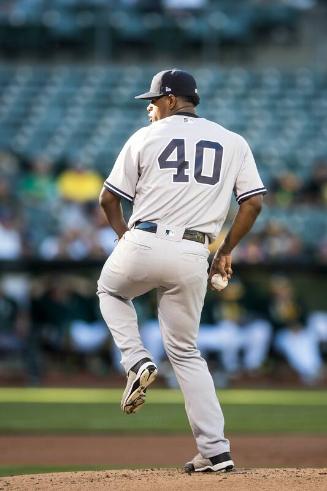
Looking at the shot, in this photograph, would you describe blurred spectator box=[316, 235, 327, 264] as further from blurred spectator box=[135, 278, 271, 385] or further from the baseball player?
the baseball player

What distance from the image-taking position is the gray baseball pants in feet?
17.0

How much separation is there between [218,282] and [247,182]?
0.49 metres

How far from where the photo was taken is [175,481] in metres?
5.04

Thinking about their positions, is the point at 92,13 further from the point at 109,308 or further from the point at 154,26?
the point at 109,308

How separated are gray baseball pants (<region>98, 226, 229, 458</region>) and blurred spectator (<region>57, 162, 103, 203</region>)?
362 inches

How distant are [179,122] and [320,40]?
14384mm

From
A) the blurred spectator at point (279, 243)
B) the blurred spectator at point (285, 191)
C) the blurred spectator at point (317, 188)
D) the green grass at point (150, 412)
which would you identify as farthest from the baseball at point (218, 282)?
the blurred spectator at point (317, 188)

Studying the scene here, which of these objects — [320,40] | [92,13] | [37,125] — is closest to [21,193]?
[37,125]

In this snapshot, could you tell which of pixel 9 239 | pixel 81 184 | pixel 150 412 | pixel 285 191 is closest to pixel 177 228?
pixel 150 412

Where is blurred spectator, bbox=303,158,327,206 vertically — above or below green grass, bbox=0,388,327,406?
above

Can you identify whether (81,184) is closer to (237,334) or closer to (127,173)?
(237,334)

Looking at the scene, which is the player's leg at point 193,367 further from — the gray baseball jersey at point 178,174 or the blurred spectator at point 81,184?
the blurred spectator at point 81,184

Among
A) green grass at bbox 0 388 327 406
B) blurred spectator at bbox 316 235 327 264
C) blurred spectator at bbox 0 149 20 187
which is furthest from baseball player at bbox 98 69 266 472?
blurred spectator at bbox 0 149 20 187

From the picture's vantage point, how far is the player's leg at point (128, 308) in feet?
16.9
